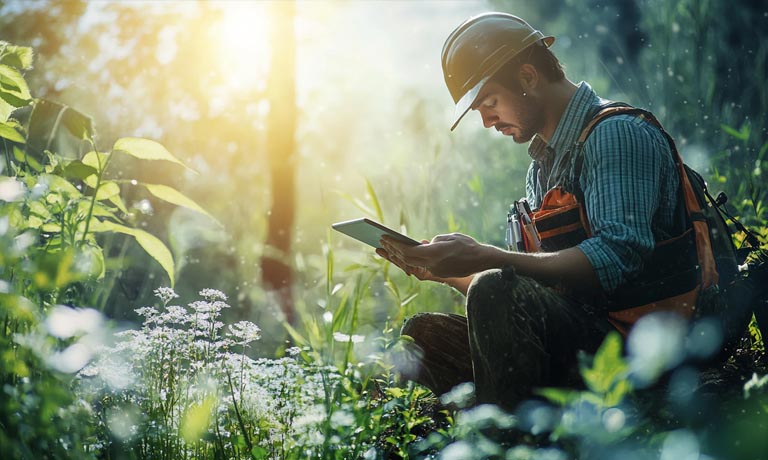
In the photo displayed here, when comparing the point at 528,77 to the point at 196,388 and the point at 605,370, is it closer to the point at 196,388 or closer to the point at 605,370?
the point at 196,388

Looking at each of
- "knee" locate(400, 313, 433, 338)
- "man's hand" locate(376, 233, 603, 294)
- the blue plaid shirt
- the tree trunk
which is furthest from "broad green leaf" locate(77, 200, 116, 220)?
the tree trunk

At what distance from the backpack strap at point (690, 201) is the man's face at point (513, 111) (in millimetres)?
319

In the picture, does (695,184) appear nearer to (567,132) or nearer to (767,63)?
(567,132)

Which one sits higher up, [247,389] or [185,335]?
[185,335]

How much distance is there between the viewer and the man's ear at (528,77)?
2621 mm

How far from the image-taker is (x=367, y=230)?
2.28 meters

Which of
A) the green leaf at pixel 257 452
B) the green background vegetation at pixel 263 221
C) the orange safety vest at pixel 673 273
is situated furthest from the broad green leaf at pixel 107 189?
the orange safety vest at pixel 673 273

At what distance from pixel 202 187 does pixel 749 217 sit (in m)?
6.50

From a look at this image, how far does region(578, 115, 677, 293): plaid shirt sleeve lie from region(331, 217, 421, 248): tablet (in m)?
0.58

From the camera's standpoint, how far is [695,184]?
2.30 meters

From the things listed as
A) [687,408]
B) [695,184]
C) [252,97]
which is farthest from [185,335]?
[252,97]

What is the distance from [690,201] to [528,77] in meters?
0.78

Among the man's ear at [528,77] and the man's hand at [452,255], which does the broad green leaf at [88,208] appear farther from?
the man's ear at [528,77]

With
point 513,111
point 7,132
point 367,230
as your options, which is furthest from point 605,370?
point 513,111
